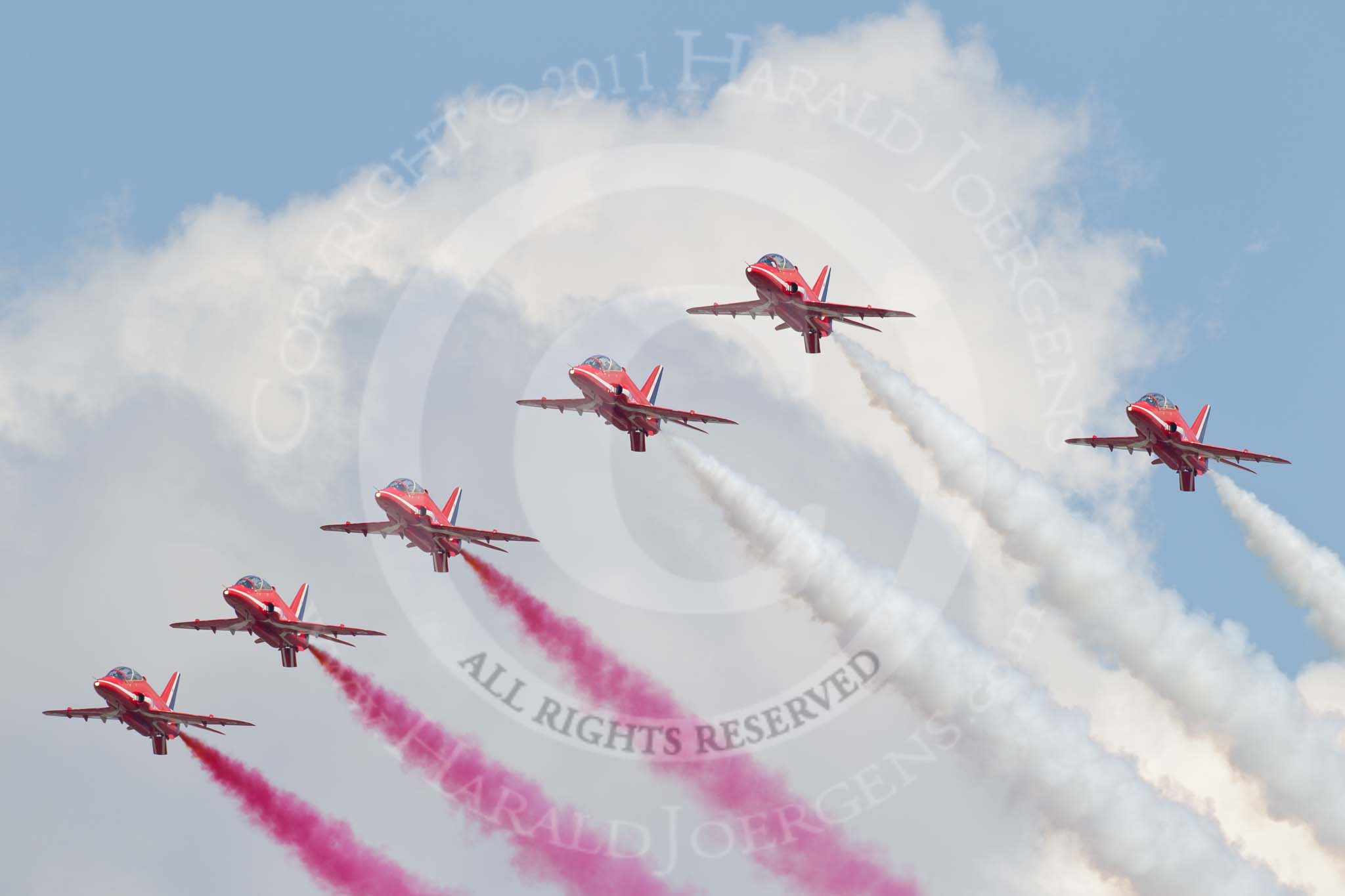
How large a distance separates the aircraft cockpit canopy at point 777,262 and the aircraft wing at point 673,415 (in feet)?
30.8

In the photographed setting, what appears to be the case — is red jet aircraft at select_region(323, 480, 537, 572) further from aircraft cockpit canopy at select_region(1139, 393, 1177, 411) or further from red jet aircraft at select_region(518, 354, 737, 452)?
aircraft cockpit canopy at select_region(1139, 393, 1177, 411)

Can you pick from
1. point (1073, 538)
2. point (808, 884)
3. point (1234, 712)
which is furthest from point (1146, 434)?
point (808, 884)

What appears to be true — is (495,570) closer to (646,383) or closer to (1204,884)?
(646,383)

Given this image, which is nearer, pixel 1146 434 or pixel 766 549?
pixel 1146 434

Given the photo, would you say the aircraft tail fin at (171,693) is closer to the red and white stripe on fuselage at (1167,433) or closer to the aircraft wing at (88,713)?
the aircraft wing at (88,713)

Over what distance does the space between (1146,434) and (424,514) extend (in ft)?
125

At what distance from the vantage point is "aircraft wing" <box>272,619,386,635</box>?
9969cm

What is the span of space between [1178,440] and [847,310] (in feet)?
60.4

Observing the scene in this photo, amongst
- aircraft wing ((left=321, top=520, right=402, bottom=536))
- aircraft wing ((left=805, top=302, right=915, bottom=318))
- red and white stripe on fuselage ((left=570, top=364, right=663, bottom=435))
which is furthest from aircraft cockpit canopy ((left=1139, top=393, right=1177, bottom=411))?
aircraft wing ((left=321, top=520, right=402, bottom=536))

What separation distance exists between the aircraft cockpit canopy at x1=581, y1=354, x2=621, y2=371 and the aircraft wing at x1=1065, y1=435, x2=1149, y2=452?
2478cm

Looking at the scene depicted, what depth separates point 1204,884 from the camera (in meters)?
92.9

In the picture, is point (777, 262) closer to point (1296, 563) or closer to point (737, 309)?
point (737, 309)

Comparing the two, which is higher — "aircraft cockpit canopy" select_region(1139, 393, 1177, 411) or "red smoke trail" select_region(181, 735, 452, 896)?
"aircraft cockpit canopy" select_region(1139, 393, 1177, 411)

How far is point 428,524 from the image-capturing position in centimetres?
10062
